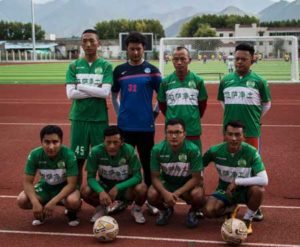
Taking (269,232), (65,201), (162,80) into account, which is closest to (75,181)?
(65,201)

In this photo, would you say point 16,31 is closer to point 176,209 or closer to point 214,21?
point 214,21

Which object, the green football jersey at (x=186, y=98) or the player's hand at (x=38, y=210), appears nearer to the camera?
the player's hand at (x=38, y=210)

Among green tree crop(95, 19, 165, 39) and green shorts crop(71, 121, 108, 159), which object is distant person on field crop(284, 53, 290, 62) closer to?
green shorts crop(71, 121, 108, 159)

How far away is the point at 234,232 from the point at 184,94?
1.53 meters

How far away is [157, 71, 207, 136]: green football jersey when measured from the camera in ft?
16.4

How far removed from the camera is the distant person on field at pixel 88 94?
498cm

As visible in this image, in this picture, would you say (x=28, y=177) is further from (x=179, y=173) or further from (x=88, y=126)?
(x=179, y=173)

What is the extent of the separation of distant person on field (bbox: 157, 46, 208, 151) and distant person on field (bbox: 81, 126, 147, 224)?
0.62m

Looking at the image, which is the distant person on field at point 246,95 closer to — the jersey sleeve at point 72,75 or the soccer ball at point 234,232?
the soccer ball at point 234,232

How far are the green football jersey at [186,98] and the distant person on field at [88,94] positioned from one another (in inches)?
25.9

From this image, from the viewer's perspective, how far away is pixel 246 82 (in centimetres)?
499

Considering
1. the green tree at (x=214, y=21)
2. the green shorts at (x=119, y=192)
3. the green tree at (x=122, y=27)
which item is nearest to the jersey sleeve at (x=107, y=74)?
the green shorts at (x=119, y=192)

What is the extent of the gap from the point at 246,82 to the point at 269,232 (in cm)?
154

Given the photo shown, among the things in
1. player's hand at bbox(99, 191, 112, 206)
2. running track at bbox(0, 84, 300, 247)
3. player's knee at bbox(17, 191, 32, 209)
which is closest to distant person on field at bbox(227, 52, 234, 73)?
running track at bbox(0, 84, 300, 247)
